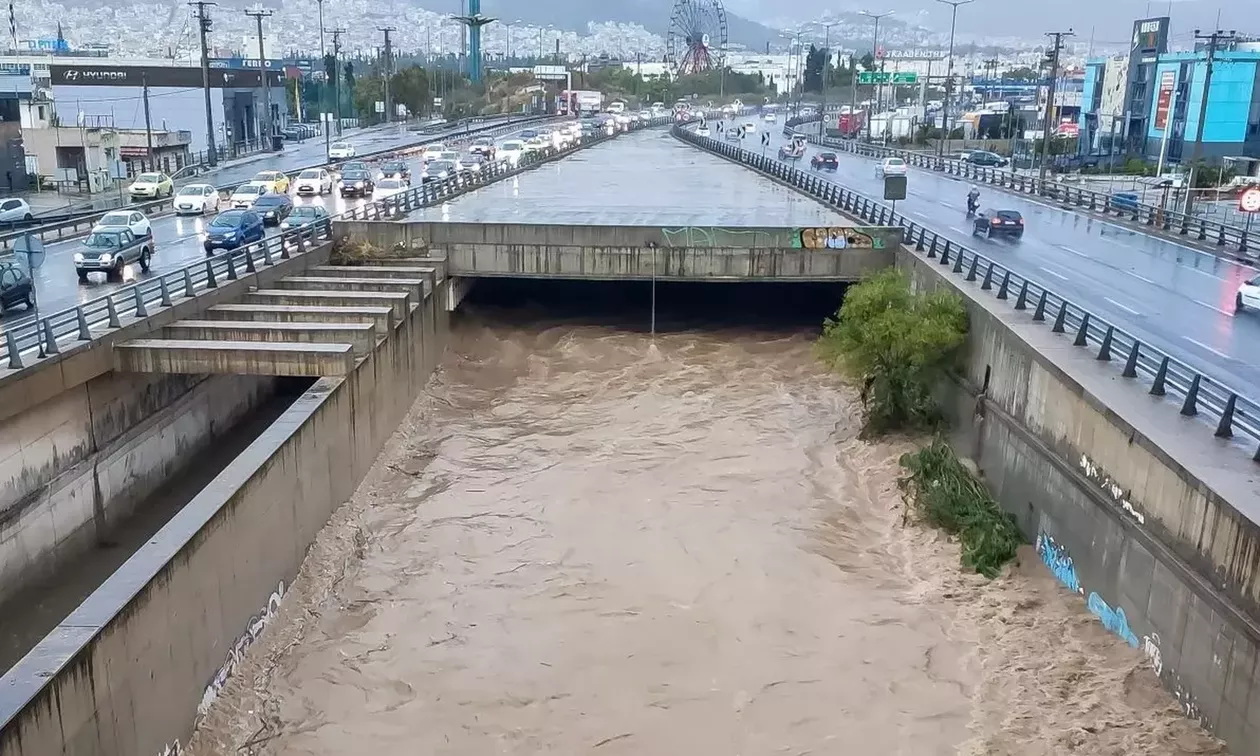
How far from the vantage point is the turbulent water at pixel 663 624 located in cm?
1534

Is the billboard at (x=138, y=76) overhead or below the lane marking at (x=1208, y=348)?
overhead

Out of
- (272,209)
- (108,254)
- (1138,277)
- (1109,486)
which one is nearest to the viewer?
(1109,486)

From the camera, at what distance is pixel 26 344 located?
22.0m

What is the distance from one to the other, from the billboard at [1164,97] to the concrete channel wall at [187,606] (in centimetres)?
7482

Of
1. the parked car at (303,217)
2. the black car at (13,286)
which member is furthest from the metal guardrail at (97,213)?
the parked car at (303,217)

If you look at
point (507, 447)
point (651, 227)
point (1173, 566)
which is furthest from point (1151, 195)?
point (1173, 566)

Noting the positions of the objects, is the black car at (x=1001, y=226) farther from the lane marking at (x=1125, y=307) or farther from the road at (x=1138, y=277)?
the lane marking at (x=1125, y=307)

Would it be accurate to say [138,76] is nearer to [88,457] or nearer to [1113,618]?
[88,457]

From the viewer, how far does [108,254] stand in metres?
30.7

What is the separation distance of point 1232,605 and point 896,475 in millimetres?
11113

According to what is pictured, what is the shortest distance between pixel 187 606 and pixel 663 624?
7712 millimetres

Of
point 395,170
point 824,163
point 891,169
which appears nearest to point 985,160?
point 824,163

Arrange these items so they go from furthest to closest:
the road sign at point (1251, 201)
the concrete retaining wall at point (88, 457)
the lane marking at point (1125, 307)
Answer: the road sign at point (1251, 201), the lane marking at point (1125, 307), the concrete retaining wall at point (88, 457)

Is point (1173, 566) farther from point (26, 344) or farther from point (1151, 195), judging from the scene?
point (1151, 195)
